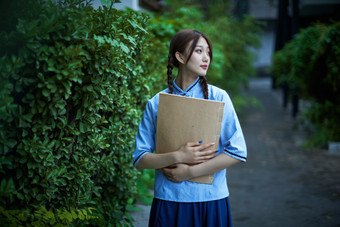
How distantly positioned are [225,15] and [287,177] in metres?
7.21

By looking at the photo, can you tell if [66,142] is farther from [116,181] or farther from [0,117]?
[116,181]

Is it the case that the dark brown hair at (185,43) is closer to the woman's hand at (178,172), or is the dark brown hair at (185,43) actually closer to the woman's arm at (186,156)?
the woman's arm at (186,156)

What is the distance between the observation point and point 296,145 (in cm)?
841

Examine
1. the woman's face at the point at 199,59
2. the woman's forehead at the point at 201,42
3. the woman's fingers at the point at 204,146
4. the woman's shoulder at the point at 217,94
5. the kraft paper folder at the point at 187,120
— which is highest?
the woman's forehead at the point at 201,42

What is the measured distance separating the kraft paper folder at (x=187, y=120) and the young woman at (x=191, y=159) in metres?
0.05

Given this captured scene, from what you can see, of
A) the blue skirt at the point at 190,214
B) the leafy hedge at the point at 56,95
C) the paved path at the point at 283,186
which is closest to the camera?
the leafy hedge at the point at 56,95

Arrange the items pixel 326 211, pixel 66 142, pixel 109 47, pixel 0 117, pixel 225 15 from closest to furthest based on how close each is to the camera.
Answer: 1. pixel 0 117
2. pixel 109 47
3. pixel 66 142
4. pixel 326 211
5. pixel 225 15

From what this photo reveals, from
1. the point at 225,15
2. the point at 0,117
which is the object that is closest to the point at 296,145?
the point at 225,15

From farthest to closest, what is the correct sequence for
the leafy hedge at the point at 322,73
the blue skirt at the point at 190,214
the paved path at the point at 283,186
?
the leafy hedge at the point at 322,73 < the paved path at the point at 283,186 < the blue skirt at the point at 190,214

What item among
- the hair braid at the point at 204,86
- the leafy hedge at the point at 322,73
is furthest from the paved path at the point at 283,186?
the hair braid at the point at 204,86

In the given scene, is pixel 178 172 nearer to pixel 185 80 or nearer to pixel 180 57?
pixel 185 80

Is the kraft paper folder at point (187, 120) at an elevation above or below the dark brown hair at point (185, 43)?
below

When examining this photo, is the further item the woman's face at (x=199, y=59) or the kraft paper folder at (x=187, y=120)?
the woman's face at (x=199, y=59)

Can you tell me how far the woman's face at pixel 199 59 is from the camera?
2098 mm
